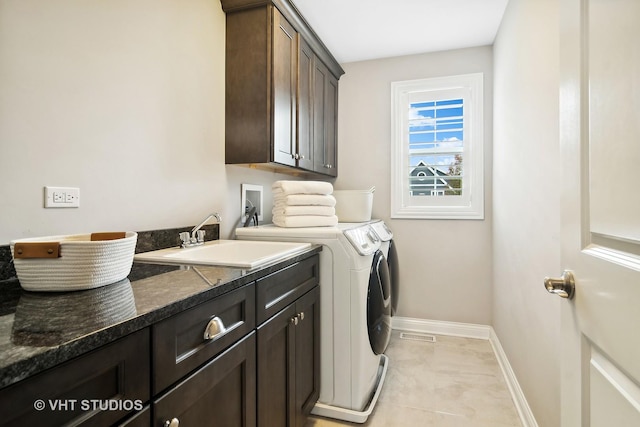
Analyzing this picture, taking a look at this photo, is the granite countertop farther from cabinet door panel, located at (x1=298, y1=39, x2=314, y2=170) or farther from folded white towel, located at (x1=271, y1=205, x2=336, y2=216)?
cabinet door panel, located at (x1=298, y1=39, x2=314, y2=170)

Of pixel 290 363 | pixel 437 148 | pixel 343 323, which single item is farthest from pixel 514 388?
pixel 437 148

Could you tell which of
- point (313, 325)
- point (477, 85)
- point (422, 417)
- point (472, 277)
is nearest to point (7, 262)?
point (313, 325)

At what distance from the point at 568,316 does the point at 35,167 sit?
1.56 meters

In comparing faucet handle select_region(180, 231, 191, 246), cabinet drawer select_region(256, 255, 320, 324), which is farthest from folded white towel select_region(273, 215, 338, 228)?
faucet handle select_region(180, 231, 191, 246)

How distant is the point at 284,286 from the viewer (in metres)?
1.36

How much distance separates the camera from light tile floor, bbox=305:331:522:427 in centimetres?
175

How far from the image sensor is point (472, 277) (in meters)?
2.82

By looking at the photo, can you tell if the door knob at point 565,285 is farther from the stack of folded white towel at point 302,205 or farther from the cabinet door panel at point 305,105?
the cabinet door panel at point 305,105

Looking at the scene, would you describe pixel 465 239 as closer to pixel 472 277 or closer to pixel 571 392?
pixel 472 277

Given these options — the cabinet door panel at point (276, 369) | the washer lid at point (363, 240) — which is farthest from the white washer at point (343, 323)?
the cabinet door panel at point (276, 369)

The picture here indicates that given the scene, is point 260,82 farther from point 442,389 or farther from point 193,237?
point 442,389

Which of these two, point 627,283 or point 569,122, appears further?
point 569,122

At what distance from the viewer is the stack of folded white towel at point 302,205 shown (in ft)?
6.45

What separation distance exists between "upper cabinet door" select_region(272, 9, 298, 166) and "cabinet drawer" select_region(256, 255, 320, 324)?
70 centimetres
